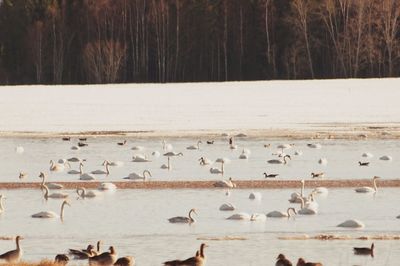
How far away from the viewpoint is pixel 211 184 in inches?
1064

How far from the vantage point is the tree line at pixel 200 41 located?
248 feet

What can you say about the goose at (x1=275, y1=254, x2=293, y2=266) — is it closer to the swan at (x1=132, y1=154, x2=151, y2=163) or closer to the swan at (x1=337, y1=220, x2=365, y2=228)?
the swan at (x1=337, y1=220, x2=365, y2=228)

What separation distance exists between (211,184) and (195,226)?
724cm

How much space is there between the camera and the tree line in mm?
75500

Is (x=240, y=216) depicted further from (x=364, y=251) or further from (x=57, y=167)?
(x=57, y=167)

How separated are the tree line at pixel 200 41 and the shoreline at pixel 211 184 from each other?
45719mm

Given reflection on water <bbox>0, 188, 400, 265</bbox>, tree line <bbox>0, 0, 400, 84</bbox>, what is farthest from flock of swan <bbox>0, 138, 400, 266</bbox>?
tree line <bbox>0, 0, 400, 84</bbox>

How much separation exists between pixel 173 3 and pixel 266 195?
5745 cm

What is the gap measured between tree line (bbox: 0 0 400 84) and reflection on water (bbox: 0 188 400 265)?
4906cm

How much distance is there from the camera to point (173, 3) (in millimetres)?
A: 81500

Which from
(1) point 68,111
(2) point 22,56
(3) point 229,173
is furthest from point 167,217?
(2) point 22,56

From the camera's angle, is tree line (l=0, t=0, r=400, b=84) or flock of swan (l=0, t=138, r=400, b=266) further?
tree line (l=0, t=0, r=400, b=84)

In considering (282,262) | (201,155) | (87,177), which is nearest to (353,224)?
(282,262)

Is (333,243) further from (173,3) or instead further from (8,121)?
(173,3)
